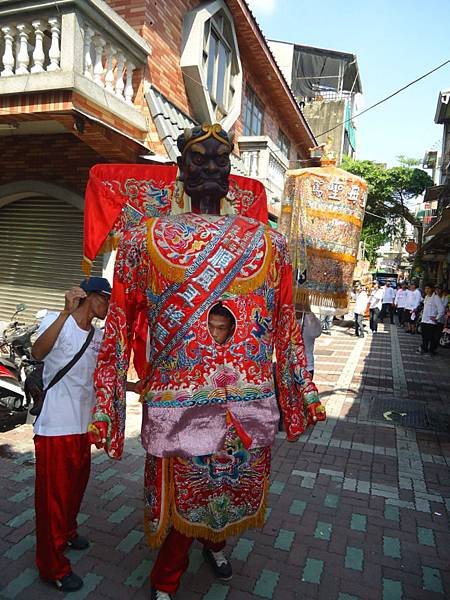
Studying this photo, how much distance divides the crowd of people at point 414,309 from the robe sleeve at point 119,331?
9.78 meters

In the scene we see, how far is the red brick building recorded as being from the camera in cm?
512

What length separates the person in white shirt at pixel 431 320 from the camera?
34.6 feet

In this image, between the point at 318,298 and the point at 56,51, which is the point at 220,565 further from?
the point at 56,51

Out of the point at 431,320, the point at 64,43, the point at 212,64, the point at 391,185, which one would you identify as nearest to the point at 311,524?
the point at 64,43

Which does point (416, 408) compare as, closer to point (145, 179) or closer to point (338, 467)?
point (338, 467)

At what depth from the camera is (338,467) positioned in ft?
14.0

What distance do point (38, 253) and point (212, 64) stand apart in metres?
4.51

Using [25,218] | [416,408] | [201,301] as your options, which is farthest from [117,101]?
[416,408]

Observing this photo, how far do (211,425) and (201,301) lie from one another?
1.82 feet

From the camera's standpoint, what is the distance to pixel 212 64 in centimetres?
832

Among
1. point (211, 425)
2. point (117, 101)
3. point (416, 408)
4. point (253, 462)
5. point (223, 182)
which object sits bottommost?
point (416, 408)

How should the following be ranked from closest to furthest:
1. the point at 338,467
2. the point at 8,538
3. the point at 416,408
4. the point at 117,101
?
the point at 8,538 → the point at 338,467 → the point at 117,101 → the point at 416,408

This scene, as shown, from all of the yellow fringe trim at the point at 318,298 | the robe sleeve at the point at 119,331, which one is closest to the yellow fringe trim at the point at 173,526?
the robe sleeve at the point at 119,331

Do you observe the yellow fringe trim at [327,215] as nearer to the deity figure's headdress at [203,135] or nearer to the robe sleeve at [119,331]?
the deity figure's headdress at [203,135]
